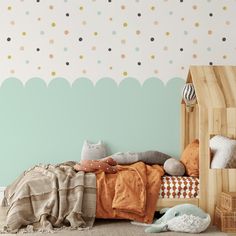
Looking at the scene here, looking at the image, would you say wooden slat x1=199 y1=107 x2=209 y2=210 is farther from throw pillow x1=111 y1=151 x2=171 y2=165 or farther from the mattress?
throw pillow x1=111 y1=151 x2=171 y2=165

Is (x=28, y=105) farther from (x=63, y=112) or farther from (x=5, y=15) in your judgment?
(x=5, y=15)

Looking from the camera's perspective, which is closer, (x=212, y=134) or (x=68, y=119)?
(x=212, y=134)

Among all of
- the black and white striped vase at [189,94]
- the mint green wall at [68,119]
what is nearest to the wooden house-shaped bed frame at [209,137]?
the black and white striped vase at [189,94]

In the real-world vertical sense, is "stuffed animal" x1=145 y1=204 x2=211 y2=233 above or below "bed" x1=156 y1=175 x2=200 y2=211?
below

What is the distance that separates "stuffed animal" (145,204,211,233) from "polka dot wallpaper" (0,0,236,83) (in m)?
1.56

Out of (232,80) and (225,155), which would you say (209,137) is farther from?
(232,80)

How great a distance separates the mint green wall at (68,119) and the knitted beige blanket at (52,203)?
3.03 feet

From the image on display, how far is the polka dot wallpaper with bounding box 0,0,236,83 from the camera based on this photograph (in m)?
4.69

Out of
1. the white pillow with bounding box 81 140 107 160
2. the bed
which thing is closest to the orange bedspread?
the bed

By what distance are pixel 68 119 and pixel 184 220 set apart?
5.66ft

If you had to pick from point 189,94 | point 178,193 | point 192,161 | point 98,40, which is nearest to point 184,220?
point 178,193

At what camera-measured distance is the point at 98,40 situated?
4.69 m

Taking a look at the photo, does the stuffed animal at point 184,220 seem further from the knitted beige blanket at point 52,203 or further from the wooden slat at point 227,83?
the wooden slat at point 227,83

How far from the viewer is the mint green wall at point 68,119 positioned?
4.70m
